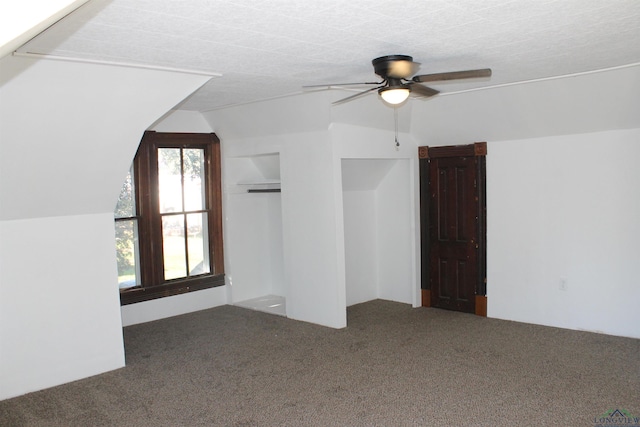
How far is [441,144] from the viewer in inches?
247

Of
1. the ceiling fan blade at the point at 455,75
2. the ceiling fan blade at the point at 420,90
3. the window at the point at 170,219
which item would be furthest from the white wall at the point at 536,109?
the window at the point at 170,219

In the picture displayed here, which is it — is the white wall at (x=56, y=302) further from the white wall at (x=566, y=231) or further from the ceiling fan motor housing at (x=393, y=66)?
the white wall at (x=566, y=231)

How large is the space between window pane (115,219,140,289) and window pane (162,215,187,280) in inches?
13.3

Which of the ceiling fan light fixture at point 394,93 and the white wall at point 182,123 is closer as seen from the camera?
the ceiling fan light fixture at point 394,93

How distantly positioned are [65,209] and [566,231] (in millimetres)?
4708

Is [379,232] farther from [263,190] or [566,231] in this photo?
[566,231]

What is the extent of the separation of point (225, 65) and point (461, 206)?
3354mm

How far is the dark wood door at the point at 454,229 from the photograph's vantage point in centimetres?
607

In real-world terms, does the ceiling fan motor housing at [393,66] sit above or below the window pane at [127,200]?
above

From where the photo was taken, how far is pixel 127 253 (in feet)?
20.1

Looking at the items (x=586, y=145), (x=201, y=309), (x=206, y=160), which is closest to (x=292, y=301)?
(x=201, y=309)

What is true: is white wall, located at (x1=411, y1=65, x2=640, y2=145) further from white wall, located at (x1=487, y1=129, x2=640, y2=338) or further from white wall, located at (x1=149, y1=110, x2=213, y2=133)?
white wall, located at (x1=149, y1=110, x2=213, y2=133)

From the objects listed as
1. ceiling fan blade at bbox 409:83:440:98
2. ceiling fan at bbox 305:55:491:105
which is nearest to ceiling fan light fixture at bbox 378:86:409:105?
ceiling fan at bbox 305:55:491:105

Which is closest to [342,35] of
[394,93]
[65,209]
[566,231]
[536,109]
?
[394,93]
